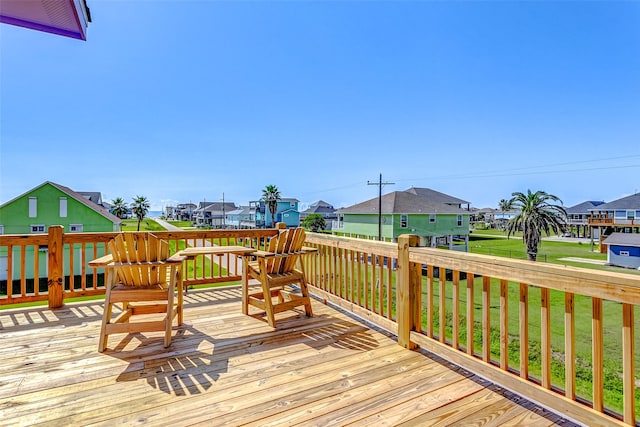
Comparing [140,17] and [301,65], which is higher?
[301,65]

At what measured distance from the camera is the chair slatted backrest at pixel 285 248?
3377 mm

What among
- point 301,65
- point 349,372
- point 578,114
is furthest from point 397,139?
point 349,372

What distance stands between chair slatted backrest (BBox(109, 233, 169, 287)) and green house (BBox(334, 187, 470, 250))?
18967mm

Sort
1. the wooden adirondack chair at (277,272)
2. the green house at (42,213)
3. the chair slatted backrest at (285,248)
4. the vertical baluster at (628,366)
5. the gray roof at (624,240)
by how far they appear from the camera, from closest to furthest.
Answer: the vertical baluster at (628,366), the wooden adirondack chair at (277,272), the chair slatted backrest at (285,248), the green house at (42,213), the gray roof at (624,240)

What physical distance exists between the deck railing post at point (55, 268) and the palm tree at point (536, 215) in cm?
2141

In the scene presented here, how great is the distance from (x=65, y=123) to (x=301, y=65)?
12.9 meters

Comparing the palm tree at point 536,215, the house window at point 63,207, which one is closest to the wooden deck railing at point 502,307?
the house window at point 63,207

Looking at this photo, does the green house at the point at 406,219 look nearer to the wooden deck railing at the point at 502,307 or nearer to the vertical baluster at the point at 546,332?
the wooden deck railing at the point at 502,307

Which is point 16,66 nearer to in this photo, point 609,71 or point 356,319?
point 356,319

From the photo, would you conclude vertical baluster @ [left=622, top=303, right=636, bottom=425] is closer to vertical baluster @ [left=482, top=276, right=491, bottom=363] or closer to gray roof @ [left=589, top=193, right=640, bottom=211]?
vertical baluster @ [left=482, top=276, right=491, bottom=363]

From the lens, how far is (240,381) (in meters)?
2.16

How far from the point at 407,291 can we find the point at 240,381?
4.93 ft

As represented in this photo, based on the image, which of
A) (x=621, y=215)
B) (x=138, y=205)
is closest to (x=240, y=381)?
(x=138, y=205)

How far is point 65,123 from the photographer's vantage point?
15.6 meters
